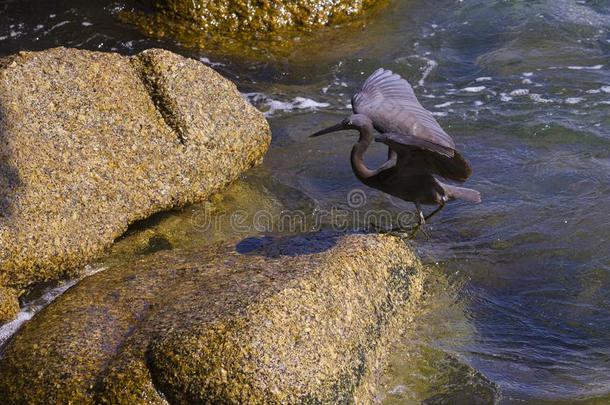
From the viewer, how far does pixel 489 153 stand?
6.98 meters

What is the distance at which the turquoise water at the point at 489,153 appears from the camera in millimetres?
4770

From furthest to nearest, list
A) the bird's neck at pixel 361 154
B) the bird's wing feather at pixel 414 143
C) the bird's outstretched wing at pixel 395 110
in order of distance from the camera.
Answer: the bird's neck at pixel 361 154
the bird's outstretched wing at pixel 395 110
the bird's wing feather at pixel 414 143

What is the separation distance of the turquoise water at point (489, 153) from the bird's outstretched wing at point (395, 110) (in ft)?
3.17

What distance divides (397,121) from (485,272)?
46.1 inches

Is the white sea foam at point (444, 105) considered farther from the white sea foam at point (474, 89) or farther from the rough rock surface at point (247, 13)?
the rough rock surface at point (247, 13)

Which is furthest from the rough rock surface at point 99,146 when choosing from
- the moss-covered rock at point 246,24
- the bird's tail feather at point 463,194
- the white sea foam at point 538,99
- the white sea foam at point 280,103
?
the moss-covered rock at point 246,24

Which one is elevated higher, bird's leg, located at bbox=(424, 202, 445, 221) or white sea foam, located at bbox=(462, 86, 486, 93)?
bird's leg, located at bbox=(424, 202, 445, 221)

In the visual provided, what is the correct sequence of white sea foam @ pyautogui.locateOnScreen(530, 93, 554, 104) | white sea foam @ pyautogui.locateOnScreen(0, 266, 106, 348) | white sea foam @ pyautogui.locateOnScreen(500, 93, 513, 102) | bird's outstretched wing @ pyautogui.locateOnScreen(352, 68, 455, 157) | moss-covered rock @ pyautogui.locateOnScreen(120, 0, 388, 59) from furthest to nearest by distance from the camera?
moss-covered rock @ pyautogui.locateOnScreen(120, 0, 388, 59), white sea foam @ pyautogui.locateOnScreen(500, 93, 513, 102), white sea foam @ pyautogui.locateOnScreen(530, 93, 554, 104), bird's outstretched wing @ pyautogui.locateOnScreen(352, 68, 455, 157), white sea foam @ pyautogui.locateOnScreen(0, 266, 106, 348)

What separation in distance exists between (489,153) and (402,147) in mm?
2550

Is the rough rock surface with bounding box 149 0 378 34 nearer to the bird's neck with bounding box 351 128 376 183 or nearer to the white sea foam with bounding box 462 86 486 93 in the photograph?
the white sea foam with bounding box 462 86 486 93

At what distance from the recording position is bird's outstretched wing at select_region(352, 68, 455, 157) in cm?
496

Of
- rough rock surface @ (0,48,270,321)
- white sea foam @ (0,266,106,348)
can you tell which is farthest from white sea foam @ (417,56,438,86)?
white sea foam @ (0,266,106,348)

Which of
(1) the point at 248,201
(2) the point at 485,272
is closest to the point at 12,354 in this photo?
(1) the point at 248,201

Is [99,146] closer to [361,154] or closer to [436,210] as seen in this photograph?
[361,154]
